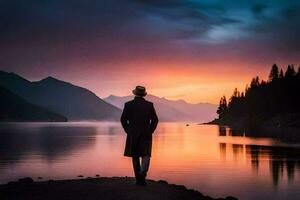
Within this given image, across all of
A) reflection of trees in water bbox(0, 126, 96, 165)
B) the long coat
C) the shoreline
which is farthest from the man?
reflection of trees in water bbox(0, 126, 96, 165)

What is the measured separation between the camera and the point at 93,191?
17.0 m

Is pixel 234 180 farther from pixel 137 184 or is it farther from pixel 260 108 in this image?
pixel 260 108

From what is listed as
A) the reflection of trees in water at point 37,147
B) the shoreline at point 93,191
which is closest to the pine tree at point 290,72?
the reflection of trees in water at point 37,147

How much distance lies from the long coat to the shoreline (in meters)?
1.50

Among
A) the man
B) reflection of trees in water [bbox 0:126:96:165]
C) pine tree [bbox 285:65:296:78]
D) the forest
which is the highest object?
pine tree [bbox 285:65:296:78]

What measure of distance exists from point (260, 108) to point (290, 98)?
24.4 m

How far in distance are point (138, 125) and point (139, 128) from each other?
0.13 m

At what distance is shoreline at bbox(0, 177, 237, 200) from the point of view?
16172 mm

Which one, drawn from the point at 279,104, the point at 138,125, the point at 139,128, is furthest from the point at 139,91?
the point at 279,104

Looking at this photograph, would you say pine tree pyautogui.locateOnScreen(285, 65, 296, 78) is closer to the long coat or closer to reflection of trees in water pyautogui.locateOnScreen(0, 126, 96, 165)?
reflection of trees in water pyautogui.locateOnScreen(0, 126, 96, 165)

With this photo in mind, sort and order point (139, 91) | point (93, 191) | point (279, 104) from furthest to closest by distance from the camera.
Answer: point (279, 104)
point (139, 91)
point (93, 191)

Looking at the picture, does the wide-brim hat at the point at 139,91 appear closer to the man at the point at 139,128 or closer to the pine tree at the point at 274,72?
the man at the point at 139,128

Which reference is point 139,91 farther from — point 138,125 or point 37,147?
point 37,147

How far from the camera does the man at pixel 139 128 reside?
1731 centimetres
